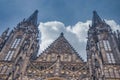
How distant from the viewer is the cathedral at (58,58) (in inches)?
940

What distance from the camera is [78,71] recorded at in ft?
80.0

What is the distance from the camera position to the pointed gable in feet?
88.3

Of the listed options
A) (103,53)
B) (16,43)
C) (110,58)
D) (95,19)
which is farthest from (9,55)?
(95,19)

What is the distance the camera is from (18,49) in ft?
95.0

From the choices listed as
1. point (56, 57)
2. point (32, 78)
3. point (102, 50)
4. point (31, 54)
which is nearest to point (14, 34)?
point (31, 54)

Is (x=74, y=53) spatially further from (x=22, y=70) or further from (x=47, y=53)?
(x=22, y=70)

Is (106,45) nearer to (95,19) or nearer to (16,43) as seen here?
(95,19)

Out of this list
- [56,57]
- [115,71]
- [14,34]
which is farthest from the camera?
[14,34]

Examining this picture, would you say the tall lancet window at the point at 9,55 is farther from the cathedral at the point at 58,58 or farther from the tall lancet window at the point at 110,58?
the tall lancet window at the point at 110,58

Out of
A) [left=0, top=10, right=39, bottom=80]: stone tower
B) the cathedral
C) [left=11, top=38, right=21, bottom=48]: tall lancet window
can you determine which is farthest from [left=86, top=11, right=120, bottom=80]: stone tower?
[left=11, top=38, right=21, bottom=48]: tall lancet window

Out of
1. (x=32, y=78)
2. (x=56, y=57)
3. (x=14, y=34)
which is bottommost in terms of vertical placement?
(x=32, y=78)

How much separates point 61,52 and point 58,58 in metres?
2.16

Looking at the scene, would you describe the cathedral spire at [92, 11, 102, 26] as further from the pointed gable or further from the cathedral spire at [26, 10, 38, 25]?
the cathedral spire at [26, 10, 38, 25]

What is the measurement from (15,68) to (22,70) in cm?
87
